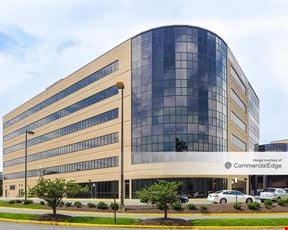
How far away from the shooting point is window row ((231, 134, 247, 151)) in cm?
7874

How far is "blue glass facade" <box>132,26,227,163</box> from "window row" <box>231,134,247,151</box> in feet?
33.8

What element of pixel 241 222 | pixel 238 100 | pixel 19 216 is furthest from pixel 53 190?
pixel 238 100

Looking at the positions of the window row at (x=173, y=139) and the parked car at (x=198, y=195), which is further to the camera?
the window row at (x=173, y=139)

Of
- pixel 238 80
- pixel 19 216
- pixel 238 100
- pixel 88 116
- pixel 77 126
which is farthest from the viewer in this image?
pixel 77 126

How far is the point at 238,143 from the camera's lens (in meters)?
83.8

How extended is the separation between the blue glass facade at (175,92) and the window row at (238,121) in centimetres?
1129

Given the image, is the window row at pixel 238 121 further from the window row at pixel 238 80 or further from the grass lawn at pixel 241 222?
the grass lawn at pixel 241 222

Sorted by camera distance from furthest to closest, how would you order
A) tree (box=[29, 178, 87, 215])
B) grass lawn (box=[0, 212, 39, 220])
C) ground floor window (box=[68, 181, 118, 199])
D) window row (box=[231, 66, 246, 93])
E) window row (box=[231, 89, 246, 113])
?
1. window row (box=[231, 66, 246, 93])
2. window row (box=[231, 89, 246, 113])
3. ground floor window (box=[68, 181, 118, 199])
4. grass lawn (box=[0, 212, 39, 220])
5. tree (box=[29, 178, 87, 215])

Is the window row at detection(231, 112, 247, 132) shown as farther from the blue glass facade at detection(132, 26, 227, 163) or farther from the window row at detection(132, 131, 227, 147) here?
the window row at detection(132, 131, 227, 147)

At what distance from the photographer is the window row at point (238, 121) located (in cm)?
7968

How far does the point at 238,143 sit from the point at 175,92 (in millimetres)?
23266

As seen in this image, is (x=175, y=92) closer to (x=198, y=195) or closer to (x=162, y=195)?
(x=198, y=195)

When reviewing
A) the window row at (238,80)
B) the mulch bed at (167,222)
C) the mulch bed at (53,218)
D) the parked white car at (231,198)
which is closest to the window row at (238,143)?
the window row at (238,80)

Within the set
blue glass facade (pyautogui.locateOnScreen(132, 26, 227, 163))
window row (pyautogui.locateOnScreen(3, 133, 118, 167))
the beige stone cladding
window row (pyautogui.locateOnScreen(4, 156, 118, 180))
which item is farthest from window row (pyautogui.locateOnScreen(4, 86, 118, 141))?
window row (pyautogui.locateOnScreen(4, 156, 118, 180))
